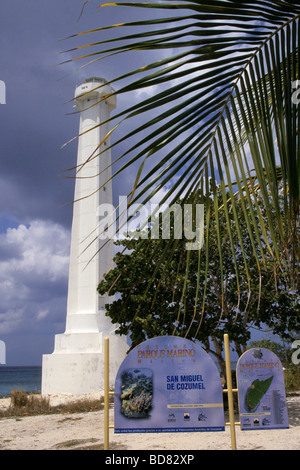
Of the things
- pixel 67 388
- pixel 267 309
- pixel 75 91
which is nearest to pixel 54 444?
pixel 267 309

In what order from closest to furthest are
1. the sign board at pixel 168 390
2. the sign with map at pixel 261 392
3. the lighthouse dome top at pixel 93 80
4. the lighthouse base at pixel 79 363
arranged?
the sign board at pixel 168 390
the sign with map at pixel 261 392
the lighthouse base at pixel 79 363
the lighthouse dome top at pixel 93 80

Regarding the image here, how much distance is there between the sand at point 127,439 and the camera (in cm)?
743

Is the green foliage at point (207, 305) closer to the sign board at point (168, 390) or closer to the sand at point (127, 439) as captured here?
the sand at point (127, 439)

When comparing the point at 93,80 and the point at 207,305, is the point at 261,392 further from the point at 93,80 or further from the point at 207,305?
the point at 93,80

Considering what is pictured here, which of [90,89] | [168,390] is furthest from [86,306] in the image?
[168,390]

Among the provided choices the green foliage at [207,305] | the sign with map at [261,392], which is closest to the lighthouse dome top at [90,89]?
the green foliage at [207,305]

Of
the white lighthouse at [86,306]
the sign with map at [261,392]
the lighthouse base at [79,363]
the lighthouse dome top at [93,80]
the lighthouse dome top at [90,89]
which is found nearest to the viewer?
the sign with map at [261,392]

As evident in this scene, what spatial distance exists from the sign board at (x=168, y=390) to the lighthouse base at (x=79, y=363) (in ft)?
59.2

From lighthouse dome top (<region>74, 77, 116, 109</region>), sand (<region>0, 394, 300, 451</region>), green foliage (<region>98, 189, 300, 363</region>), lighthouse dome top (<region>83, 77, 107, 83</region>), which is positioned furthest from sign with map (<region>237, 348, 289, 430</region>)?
lighthouse dome top (<region>83, 77, 107, 83</region>)

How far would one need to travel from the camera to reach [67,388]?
73.3ft

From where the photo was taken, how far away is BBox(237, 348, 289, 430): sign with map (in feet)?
19.2

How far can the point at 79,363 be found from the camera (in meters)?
22.7

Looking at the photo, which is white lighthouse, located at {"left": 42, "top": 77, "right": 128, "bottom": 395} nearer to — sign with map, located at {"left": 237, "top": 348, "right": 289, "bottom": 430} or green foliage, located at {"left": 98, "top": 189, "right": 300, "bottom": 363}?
green foliage, located at {"left": 98, "top": 189, "right": 300, "bottom": 363}

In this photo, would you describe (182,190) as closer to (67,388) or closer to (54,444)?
(54,444)
